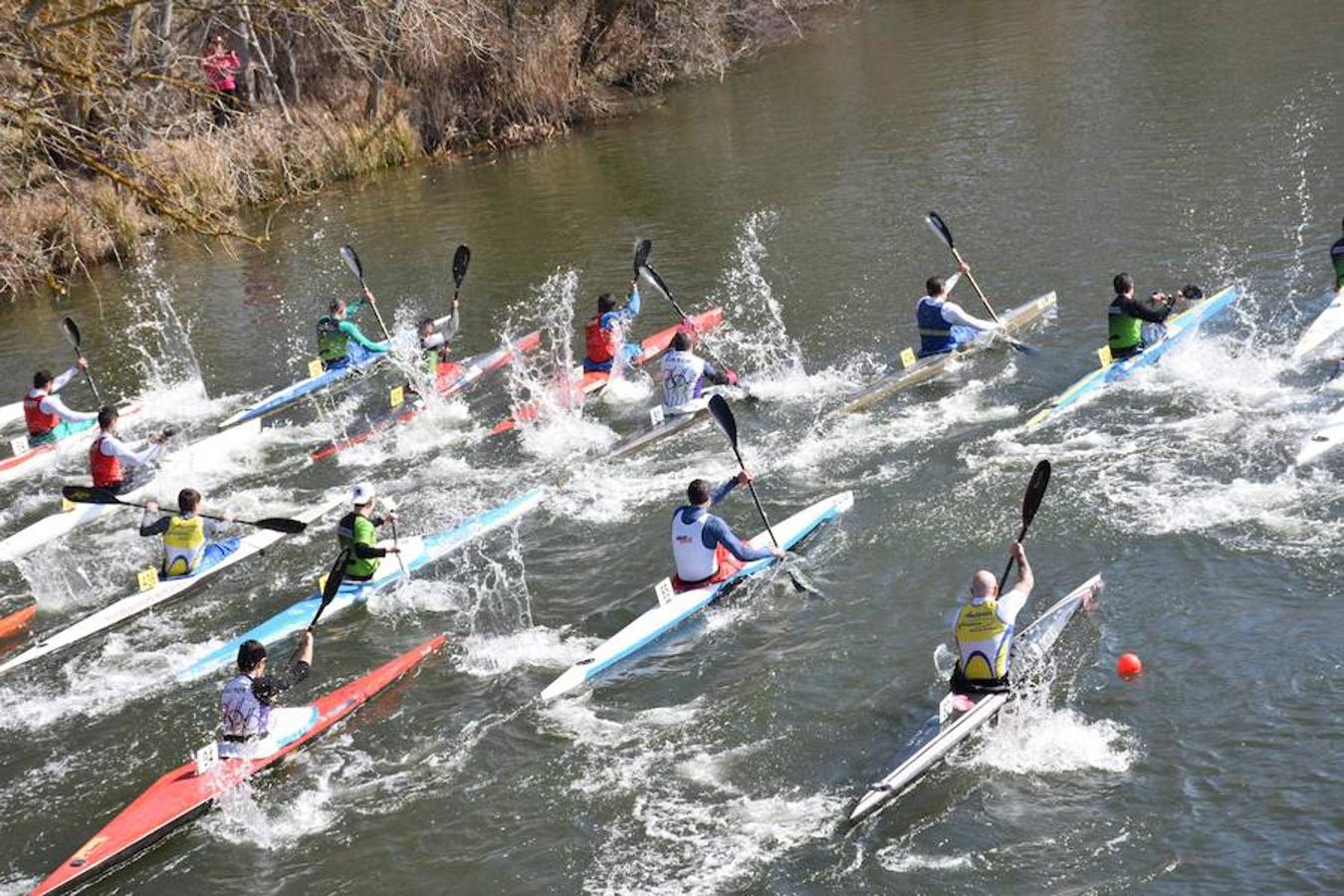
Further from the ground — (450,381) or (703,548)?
(450,381)

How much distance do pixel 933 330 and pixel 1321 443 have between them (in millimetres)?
5761

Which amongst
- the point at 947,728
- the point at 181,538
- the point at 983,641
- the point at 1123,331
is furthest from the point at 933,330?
the point at 181,538

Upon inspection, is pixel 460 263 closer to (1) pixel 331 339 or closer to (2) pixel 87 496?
(1) pixel 331 339

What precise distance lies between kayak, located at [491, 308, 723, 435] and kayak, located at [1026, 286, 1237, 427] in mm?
4992

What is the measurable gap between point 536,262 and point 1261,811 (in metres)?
20.0

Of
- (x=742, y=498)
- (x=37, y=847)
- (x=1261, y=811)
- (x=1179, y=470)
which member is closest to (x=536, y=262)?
(x=742, y=498)

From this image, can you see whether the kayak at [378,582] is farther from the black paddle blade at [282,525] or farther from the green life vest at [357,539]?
the black paddle blade at [282,525]

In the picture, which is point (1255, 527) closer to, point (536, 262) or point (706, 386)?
point (706, 386)

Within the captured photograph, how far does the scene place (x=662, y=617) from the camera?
45.8 feet

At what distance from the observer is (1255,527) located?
46.6ft

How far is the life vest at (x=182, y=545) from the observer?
1603 cm

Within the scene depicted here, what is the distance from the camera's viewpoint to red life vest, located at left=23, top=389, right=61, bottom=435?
20.6m

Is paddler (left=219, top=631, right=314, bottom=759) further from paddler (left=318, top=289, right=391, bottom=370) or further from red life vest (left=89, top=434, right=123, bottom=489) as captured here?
paddler (left=318, top=289, right=391, bottom=370)

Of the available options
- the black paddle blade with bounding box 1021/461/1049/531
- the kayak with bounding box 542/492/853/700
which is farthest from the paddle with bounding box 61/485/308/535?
the black paddle blade with bounding box 1021/461/1049/531
